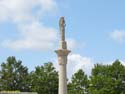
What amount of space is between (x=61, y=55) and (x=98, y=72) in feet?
175

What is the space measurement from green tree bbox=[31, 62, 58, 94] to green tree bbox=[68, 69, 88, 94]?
11392 millimetres

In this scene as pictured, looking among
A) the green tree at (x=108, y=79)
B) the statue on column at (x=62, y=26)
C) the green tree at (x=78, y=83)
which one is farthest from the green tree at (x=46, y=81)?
the statue on column at (x=62, y=26)

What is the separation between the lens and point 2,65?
112125 mm

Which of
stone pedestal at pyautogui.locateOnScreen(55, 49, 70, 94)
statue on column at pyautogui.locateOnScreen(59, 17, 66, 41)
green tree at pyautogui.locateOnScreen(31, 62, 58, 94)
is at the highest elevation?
green tree at pyautogui.locateOnScreen(31, 62, 58, 94)

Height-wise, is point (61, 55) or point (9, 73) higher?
point (9, 73)

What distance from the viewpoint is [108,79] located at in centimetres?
8519

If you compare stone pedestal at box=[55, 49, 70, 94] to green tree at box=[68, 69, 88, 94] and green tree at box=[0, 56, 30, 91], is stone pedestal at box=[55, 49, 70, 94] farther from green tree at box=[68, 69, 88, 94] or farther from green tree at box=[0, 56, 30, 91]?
green tree at box=[0, 56, 30, 91]

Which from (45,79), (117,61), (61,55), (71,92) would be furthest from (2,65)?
(61,55)

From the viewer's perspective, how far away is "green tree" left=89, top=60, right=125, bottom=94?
3338 inches

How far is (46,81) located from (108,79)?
68.5ft

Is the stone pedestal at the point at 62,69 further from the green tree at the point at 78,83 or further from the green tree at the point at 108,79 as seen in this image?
the green tree at the point at 78,83

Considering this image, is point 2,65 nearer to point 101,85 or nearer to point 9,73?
point 9,73

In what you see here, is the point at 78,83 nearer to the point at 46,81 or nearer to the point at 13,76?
the point at 46,81

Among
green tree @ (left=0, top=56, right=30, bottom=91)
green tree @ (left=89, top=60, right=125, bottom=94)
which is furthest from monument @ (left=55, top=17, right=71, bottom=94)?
green tree @ (left=0, top=56, right=30, bottom=91)
